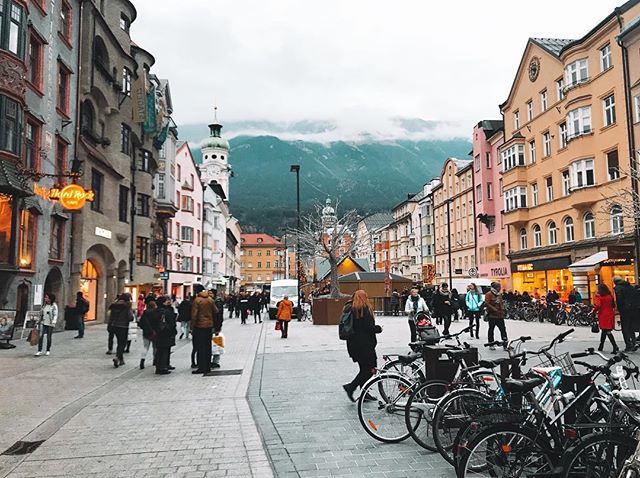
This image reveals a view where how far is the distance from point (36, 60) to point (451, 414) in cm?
2256

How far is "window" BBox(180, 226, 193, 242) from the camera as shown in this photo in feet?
189

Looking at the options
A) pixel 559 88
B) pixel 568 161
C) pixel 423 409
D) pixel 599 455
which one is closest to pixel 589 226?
pixel 568 161

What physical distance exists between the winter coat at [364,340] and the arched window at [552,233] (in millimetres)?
31765

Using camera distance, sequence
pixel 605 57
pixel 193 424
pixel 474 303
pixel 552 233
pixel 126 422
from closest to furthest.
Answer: pixel 193 424, pixel 126 422, pixel 474 303, pixel 605 57, pixel 552 233

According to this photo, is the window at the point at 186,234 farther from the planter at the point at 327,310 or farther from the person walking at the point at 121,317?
the person walking at the point at 121,317

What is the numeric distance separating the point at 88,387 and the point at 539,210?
114 feet

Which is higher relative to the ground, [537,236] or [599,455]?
[537,236]

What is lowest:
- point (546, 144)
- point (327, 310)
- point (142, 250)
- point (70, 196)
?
point (327, 310)

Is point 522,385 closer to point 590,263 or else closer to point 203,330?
point 203,330

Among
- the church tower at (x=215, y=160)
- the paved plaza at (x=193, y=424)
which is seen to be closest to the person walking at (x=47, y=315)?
the paved plaza at (x=193, y=424)

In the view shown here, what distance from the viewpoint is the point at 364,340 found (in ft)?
27.5

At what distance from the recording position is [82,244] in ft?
86.8

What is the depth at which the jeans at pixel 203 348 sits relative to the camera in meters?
12.4

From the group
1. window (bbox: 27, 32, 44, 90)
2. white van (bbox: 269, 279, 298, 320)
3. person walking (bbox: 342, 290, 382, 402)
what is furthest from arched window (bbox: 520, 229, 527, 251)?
person walking (bbox: 342, 290, 382, 402)
